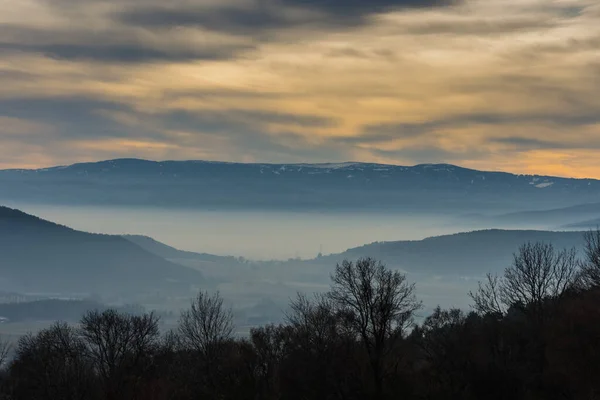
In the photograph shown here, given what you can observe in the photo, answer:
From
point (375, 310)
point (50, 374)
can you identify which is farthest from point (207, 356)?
point (375, 310)

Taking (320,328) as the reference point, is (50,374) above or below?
below

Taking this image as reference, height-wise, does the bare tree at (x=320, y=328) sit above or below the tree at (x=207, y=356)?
above

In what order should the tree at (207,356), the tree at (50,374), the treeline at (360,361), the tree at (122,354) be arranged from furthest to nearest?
the tree at (207,356) < the tree at (122,354) < the treeline at (360,361) < the tree at (50,374)

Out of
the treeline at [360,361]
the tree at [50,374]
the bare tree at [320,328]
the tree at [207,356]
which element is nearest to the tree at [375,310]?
the treeline at [360,361]

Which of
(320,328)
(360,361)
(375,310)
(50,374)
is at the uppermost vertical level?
(375,310)

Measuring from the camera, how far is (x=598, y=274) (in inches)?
2911

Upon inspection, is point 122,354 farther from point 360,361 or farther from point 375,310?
point 375,310

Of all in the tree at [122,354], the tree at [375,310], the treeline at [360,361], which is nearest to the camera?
the treeline at [360,361]

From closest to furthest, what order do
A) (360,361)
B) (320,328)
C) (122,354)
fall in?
(360,361) → (320,328) → (122,354)

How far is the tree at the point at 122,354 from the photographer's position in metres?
57.1

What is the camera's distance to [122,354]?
6644 cm

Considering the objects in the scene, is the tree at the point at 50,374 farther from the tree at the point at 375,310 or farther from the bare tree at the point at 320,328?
the tree at the point at 375,310

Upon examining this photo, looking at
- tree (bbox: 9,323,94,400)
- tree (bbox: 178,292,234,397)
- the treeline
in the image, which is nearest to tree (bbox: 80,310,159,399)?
the treeline

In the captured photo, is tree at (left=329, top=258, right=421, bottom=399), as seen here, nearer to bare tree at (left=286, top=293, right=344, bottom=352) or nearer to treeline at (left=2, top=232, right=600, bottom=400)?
treeline at (left=2, top=232, right=600, bottom=400)
